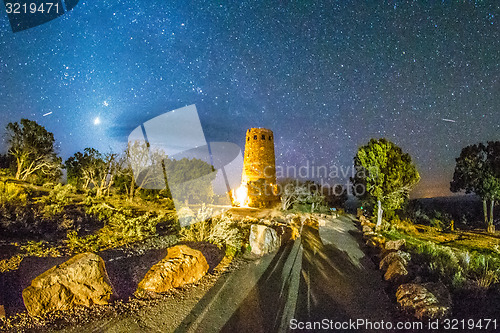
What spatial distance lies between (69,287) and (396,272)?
8.78m

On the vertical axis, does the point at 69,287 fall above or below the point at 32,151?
below

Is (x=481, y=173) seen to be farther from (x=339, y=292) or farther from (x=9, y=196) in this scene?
(x=9, y=196)

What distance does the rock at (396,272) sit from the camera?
659 cm

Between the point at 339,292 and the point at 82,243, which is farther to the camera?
the point at 82,243

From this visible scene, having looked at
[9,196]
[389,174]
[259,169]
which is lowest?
[9,196]

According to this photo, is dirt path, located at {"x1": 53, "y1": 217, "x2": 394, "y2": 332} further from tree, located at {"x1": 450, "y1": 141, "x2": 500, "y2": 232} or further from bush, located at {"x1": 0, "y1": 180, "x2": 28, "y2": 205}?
tree, located at {"x1": 450, "y1": 141, "x2": 500, "y2": 232}

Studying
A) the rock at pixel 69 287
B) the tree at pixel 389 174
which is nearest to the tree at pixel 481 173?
the tree at pixel 389 174

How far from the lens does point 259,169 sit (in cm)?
2977

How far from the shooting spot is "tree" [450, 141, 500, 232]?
2152cm

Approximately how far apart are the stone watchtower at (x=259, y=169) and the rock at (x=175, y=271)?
2186cm

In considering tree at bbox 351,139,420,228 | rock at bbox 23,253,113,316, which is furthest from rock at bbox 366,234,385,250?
rock at bbox 23,253,113,316

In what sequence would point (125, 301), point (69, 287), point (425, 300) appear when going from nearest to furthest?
1. point (69, 287)
2. point (425, 300)
3. point (125, 301)

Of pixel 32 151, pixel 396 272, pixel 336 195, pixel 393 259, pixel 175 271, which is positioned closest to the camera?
pixel 175 271

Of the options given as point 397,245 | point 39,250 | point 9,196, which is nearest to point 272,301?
point 397,245
